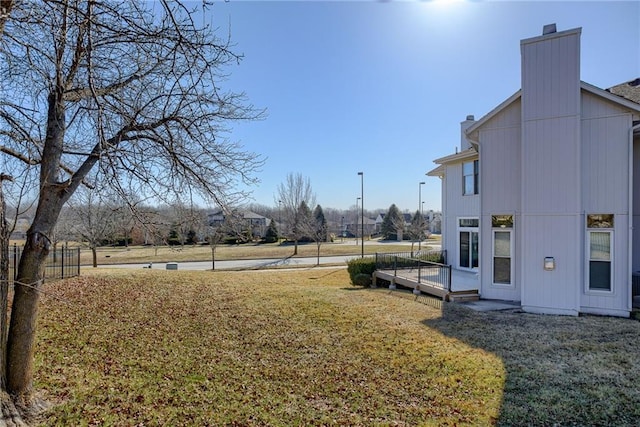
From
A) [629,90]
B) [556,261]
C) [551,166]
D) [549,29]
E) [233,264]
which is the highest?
[549,29]

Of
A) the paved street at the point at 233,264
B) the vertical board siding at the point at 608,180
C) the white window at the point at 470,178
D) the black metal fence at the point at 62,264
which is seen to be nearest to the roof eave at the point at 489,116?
the vertical board siding at the point at 608,180

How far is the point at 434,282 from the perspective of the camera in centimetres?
1210

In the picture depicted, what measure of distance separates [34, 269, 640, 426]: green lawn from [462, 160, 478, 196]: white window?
6.52 metres

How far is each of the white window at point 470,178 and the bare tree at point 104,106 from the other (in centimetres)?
1190

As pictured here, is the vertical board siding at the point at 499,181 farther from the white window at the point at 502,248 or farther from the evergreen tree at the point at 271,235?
the evergreen tree at the point at 271,235

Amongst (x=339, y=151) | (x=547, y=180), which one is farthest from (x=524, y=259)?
(x=339, y=151)

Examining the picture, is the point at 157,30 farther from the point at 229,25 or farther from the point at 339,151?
the point at 339,151

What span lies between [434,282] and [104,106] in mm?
10883

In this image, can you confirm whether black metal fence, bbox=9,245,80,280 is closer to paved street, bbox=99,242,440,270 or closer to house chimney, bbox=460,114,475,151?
paved street, bbox=99,242,440,270

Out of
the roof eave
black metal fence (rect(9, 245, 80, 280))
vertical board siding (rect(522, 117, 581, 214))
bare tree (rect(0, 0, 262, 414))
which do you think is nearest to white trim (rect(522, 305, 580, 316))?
vertical board siding (rect(522, 117, 581, 214))

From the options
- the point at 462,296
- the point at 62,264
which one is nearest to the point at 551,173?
the point at 462,296

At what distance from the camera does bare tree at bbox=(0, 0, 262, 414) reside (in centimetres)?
393

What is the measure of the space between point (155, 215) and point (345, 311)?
565 cm

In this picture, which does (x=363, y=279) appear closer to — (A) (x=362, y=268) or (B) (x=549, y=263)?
(A) (x=362, y=268)
